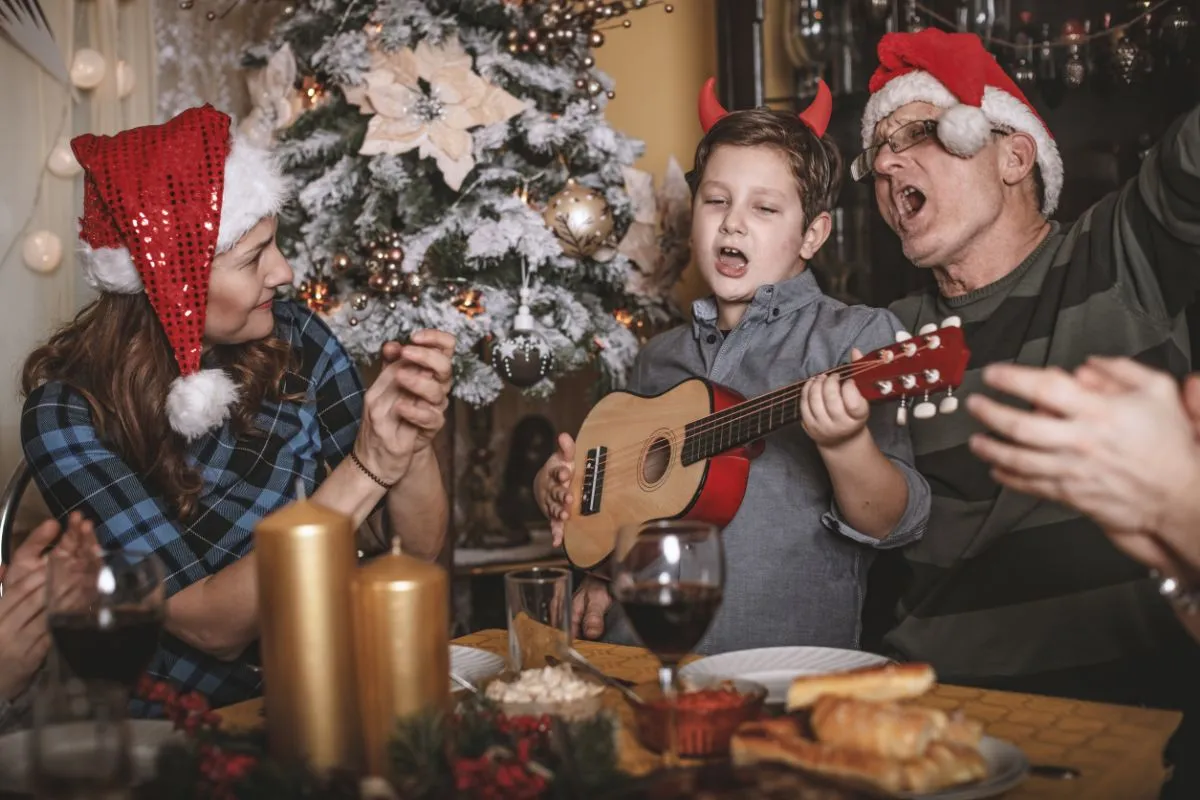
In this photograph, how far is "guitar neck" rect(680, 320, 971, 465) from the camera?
1479 millimetres

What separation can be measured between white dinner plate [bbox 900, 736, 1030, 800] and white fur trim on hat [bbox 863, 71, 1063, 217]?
1.37 metres

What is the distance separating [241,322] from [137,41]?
6.44 feet

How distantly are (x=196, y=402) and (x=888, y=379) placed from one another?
109 cm

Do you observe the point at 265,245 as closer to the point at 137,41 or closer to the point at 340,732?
the point at 340,732

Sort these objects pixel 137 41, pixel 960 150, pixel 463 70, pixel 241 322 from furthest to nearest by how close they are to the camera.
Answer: pixel 137 41, pixel 463 70, pixel 960 150, pixel 241 322

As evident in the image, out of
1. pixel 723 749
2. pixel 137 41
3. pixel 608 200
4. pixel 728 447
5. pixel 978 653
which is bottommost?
pixel 978 653

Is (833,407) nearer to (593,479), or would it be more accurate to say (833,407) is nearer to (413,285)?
(593,479)

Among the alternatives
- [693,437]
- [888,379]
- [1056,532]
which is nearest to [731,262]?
[693,437]

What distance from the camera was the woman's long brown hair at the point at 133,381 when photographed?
189 centimetres

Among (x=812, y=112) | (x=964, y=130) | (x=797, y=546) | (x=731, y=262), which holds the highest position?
(x=812, y=112)

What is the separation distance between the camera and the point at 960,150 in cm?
213

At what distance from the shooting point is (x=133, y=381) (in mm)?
1912

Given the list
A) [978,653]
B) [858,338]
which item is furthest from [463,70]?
[978,653]

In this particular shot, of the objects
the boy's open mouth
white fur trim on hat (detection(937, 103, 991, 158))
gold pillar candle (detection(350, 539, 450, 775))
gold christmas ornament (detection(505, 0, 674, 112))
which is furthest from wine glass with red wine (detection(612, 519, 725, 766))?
gold christmas ornament (detection(505, 0, 674, 112))
